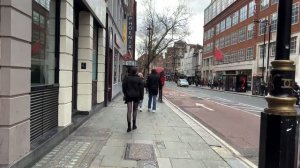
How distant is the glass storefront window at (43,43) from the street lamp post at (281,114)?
4.26 metres

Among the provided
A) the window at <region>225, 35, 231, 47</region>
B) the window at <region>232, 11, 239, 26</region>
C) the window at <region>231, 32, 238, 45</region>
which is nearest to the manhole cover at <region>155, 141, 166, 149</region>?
the window at <region>231, 32, 238, 45</region>

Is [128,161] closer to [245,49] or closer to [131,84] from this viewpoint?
[131,84]

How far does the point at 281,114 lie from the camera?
3.97 metres

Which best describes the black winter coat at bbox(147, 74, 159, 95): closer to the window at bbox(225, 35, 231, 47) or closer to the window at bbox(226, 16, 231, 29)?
the window at bbox(225, 35, 231, 47)

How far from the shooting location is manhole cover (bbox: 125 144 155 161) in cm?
728

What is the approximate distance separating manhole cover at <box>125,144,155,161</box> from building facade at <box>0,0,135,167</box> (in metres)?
1.49

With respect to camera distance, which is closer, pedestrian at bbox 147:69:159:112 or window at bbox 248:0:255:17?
pedestrian at bbox 147:69:159:112

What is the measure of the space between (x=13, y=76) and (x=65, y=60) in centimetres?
336

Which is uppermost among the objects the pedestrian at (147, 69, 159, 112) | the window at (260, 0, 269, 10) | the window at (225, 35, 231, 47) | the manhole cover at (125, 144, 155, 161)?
the window at (260, 0, 269, 10)

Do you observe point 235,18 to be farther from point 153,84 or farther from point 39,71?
point 39,71

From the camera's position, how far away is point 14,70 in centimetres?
527

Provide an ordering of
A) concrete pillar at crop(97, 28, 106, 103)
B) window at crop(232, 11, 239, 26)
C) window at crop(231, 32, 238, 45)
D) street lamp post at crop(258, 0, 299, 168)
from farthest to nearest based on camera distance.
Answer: window at crop(231, 32, 238, 45)
window at crop(232, 11, 239, 26)
concrete pillar at crop(97, 28, 106, 103)
street lamp post at crop(258, 0, 299, 168)

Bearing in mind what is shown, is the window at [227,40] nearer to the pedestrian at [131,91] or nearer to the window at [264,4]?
the window at [264,4]

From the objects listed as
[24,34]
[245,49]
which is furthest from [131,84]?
[245,49]
